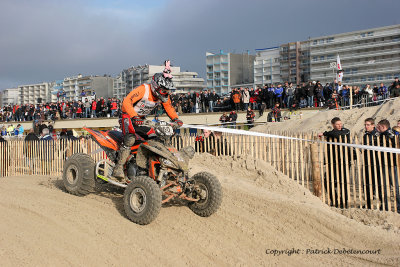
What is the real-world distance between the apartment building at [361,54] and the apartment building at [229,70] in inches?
737

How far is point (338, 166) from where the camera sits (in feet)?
26.0

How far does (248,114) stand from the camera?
19719 mm

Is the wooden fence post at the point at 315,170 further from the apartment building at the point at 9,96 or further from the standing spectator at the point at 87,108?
the apartment building at the point at 9,96

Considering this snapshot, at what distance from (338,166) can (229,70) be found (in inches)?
3556

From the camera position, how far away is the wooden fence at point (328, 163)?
7.38 metres

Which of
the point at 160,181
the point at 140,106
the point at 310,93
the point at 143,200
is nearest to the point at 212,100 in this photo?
the point at 310,93

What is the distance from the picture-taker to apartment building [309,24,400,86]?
7094 centimetres

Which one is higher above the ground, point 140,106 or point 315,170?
point 140,106

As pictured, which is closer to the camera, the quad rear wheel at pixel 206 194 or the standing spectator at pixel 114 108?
the quad rear wheel at pixel 206 194

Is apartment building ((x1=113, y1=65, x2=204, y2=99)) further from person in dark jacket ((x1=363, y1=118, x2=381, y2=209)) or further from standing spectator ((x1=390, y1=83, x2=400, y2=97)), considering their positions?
person in dark jacket ((x1=363, y1=118, x2=381, y2=209))

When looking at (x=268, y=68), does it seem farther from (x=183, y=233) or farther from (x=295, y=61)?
(x=183, y=233)

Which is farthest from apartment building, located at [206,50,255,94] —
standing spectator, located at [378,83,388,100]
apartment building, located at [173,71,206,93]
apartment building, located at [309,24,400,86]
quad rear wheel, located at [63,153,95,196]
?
quad rear wheel, located at [63,153,95,196]

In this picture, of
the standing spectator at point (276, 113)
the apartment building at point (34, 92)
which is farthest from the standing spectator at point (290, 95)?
the apartment building at point (34, 92)

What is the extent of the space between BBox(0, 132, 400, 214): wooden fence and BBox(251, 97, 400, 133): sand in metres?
5.82
